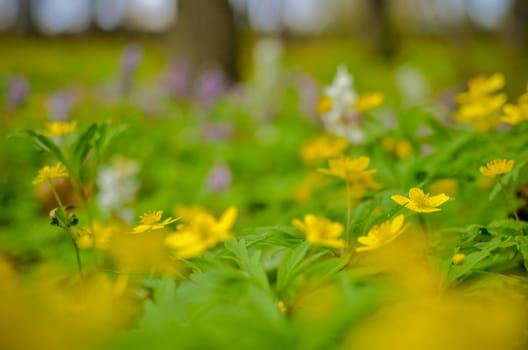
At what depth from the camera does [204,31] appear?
19.4 feet

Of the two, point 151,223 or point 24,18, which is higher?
point 24,18

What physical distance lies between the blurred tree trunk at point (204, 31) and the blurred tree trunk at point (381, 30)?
226 inches

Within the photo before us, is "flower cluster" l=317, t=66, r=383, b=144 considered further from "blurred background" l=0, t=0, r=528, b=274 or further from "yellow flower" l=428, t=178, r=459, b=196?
"yellow flower" l=428, t=178, r=459, b=196

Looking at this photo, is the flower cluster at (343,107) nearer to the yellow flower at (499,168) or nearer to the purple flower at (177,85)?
the yellow flower at (499,168)

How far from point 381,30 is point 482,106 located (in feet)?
33.4

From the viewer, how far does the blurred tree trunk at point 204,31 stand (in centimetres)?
591

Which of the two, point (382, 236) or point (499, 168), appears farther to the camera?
point (499, 168)

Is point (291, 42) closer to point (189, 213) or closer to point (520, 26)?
point (520, 26)

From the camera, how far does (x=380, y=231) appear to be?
0.86 m

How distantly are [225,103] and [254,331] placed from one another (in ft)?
14.4

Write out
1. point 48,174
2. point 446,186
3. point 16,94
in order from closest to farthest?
point 48,174
point 446,186
point 16,94

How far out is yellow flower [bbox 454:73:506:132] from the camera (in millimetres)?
1452

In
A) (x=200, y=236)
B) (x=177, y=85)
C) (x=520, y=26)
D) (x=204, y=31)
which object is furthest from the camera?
(x=520, y=26)

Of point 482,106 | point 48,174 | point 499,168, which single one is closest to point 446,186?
point 482,106
